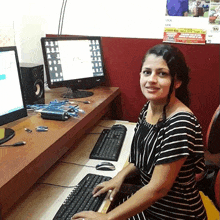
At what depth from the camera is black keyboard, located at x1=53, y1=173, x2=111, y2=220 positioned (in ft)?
3.38

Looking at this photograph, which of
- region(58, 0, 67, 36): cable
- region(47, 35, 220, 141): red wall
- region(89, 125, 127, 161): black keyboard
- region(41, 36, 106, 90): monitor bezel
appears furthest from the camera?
region(58, 0, 67, 36): cable

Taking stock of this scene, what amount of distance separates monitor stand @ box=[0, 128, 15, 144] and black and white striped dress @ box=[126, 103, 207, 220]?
58 cm

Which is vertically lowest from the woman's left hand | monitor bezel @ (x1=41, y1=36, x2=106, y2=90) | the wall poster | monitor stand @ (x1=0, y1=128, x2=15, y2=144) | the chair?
the woman's left hand

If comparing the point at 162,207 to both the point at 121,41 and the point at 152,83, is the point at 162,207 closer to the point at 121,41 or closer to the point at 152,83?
the point at 152,83

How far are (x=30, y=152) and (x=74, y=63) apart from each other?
958 millimetres

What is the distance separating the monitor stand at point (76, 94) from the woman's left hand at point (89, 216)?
0.97 metres

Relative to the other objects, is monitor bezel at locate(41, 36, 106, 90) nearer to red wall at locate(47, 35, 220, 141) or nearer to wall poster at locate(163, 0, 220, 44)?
red wall at locate(47, 35, 220, 141)

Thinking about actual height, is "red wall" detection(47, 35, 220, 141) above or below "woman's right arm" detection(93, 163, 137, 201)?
above

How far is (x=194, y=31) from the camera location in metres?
1.89

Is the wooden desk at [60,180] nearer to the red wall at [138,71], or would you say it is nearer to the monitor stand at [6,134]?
the monitor stand at [6,134]

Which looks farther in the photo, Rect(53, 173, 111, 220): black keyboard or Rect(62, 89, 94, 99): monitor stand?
Rect(62, 89, 94, 99): monitor stand

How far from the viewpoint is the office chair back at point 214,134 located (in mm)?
1315

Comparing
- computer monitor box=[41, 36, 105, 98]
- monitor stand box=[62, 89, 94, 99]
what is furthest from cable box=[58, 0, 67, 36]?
monitor stand box=[62, 89, 94, 99]

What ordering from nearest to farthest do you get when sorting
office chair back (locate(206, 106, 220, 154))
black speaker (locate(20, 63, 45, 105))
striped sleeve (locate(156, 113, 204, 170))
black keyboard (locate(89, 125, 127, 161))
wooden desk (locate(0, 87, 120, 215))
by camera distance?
wooden desk (locate(0, 87, 120, 215)) → striped sleeve (locate(156, 113, 204, 170)) → office chair back (locate(206, 106, 220, 154)) → black keyboard (locate(89, 125, 127, 161)) → black speaker (locate(20, 63, 45, 105))
